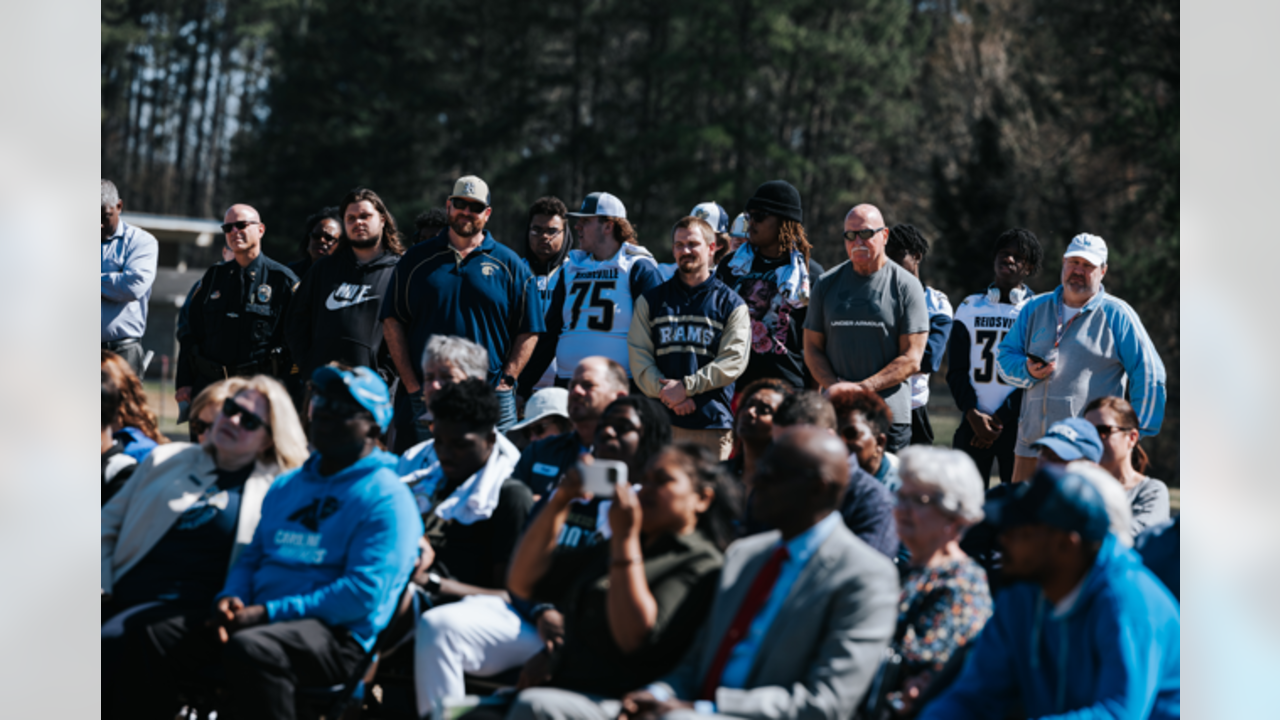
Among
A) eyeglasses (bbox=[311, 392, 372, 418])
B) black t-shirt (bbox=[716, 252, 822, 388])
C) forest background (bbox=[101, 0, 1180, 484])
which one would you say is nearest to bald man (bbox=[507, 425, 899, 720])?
eyeglasses (bbox=[311, 392, 372, 418])

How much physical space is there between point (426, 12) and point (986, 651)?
3180 cm

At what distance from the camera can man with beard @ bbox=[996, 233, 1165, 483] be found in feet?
18.6

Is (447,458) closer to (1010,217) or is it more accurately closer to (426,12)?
(1010,217)

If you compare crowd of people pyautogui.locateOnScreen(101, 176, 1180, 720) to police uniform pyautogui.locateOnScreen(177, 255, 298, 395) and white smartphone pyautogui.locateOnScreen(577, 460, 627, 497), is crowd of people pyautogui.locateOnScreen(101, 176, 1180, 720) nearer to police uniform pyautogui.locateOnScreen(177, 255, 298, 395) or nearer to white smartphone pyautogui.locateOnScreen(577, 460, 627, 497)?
white smartphone pyautogui.locateOnScreen(577, 460, 627, 497)

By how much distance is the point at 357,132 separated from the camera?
32.4 m

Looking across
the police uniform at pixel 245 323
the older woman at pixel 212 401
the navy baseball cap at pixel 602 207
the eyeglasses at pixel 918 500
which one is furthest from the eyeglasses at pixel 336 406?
the police uniform at pixel 245 323

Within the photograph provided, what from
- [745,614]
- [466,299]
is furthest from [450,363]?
[745,614]

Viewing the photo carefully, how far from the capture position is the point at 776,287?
6273 millimetres

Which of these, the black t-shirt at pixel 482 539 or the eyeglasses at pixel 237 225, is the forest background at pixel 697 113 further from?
the black t-shirt at pixel 482 539

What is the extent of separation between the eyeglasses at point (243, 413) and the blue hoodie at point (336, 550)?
32 cm

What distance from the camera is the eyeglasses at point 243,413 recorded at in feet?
13.6
